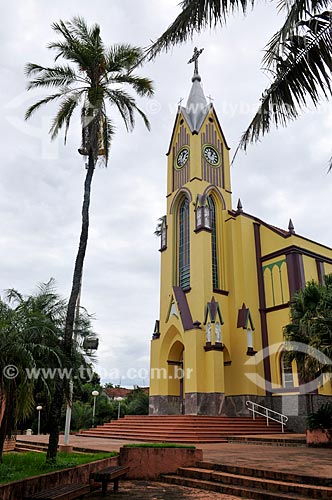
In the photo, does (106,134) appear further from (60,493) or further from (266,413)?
(266,413)

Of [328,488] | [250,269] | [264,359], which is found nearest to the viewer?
[328,488]

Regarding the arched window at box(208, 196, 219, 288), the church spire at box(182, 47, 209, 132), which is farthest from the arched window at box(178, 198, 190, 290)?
the church spire at box(182, 47, 209, 132)

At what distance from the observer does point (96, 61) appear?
12844 mm

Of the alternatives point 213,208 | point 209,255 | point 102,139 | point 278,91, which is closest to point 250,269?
point 209,255

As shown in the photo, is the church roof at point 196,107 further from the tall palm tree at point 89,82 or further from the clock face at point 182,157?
the tall palm tree at point 89,82

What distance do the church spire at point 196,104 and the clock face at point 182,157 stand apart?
1.60 m

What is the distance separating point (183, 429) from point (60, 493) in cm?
1410

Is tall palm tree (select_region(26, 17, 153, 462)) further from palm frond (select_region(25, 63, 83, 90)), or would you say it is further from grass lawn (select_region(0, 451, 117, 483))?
grass lawn (select_region(0, 451, 117, 483))

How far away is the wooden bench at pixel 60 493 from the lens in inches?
251

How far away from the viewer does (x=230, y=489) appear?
8656 mm

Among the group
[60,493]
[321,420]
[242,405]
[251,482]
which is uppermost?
[242,405]

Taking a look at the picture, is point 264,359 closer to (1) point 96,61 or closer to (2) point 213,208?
(2) point 213,208

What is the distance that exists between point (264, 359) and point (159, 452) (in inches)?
653

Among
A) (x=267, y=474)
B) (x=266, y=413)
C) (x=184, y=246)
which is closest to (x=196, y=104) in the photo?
(x=184, y=246)
